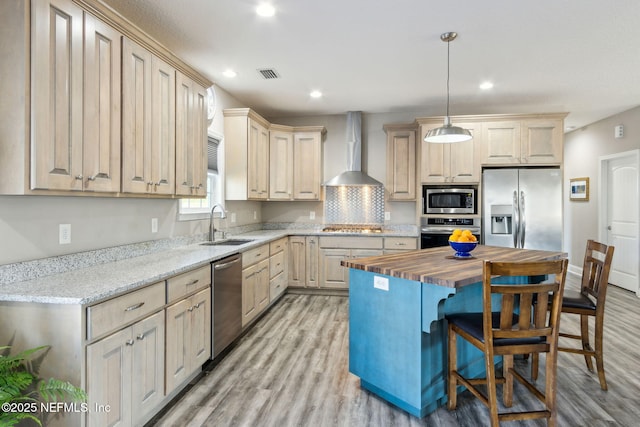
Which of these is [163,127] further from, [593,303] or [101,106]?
[593,303]

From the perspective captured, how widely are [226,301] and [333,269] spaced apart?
2234 millimetres

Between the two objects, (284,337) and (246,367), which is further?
(284,337)

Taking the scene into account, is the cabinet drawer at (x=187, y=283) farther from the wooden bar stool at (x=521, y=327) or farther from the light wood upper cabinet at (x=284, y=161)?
the light wood upper cabinet at (x=284, y=161)

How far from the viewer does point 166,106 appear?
2.63m

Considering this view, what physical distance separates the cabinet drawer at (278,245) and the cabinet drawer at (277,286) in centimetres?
33

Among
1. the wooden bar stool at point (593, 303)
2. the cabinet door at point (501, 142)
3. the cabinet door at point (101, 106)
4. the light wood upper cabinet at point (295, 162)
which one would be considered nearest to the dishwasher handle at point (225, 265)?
the cabinet door at point (101, 106)

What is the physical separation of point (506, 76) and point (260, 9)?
2.82 metres

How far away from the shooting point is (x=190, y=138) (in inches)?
117

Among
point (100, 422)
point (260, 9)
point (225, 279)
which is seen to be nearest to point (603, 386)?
point (225, 279)

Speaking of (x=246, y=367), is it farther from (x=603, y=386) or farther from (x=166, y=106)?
(x=603, y=386)

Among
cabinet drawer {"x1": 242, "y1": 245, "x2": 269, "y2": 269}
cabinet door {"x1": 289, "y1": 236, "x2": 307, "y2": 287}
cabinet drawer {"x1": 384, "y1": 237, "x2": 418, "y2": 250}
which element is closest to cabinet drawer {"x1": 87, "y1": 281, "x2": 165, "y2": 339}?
cabinet drawer {"x1": 242, "y1": 245, "x2": 269, "y2": 269}

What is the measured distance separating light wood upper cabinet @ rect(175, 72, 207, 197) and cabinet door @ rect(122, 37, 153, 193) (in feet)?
1.17

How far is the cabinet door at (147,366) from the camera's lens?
6.15ft

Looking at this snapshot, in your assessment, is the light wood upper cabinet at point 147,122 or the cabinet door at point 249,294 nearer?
the light wood upper cabinet at point 147,122
